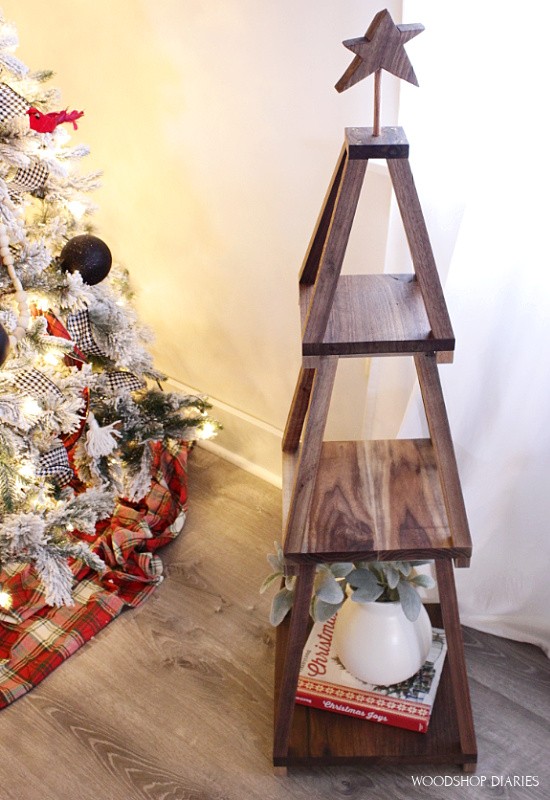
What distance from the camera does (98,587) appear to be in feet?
5.69

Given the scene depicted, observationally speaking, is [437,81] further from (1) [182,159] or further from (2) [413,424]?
(1) [182,159]

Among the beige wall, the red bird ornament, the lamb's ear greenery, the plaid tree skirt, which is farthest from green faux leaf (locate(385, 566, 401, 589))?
the red bird ornament

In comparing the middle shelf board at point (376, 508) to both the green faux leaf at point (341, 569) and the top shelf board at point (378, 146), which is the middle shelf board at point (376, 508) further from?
the top shelf board at point (378, 146)

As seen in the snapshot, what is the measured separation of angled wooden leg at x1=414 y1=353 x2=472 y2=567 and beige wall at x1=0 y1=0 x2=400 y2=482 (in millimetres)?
533

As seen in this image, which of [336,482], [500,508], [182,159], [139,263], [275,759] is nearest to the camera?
[336,482]

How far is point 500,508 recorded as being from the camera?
4.80ft

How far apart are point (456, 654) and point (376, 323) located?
1.84 ft

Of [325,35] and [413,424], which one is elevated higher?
[325,35]

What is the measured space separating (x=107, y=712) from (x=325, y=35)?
1301 mm

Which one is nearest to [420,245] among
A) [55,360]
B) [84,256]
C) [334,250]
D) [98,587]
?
[334,250]

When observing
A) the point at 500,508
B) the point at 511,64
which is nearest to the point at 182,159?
the point at 511,64

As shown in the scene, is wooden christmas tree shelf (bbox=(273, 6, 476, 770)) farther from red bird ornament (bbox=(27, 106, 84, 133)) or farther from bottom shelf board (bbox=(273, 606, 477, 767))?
red bird ornament (bbox=(27, 106, 84, 133))

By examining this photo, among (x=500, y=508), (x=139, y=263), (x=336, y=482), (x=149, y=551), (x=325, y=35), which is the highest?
(x=325, y=35)

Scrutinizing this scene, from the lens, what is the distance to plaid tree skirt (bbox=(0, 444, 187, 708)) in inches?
62.3
